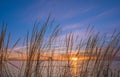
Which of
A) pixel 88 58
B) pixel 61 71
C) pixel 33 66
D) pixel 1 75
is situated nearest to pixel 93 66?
pixel 88 58

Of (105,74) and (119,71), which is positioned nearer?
(105,74)

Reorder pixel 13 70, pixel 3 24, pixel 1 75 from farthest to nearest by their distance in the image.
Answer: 1. pixel 13 70
2. pixel 1 75
3. pixel 3 24

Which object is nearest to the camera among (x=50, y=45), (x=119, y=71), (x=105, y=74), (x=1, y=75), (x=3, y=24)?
(x=3, y=24)

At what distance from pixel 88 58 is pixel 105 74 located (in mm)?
448

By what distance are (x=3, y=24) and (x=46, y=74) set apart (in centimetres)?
120

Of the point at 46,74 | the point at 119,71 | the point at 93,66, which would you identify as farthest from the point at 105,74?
the point at 46,74

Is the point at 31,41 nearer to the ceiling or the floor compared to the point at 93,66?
nearer to the ceiling

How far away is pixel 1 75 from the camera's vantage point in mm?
2514

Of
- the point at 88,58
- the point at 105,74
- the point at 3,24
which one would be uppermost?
the point at 3,24

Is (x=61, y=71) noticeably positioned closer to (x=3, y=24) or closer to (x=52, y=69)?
(x=52, y=69)

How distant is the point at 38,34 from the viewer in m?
2.33

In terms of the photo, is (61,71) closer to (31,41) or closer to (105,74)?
(105,74)

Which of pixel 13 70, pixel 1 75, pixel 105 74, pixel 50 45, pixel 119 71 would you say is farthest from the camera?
pixel 119 71

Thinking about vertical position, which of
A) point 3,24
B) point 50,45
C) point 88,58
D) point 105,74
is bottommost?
point 105,74
